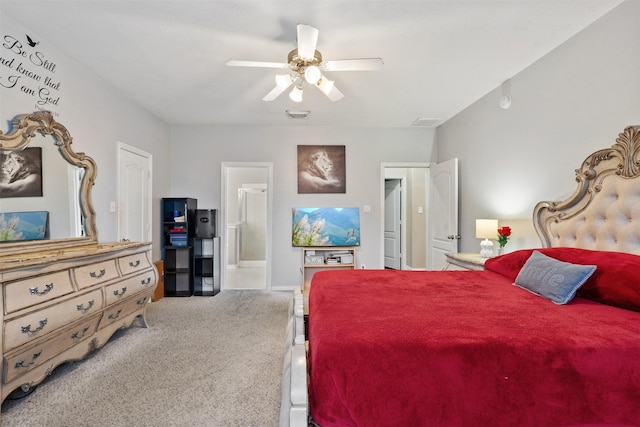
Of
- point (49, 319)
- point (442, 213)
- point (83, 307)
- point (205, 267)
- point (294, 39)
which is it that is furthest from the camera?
point (205, 267)

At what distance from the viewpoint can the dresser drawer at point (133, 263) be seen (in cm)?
268

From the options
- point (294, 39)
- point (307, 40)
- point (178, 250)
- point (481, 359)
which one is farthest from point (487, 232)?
point (178, 250)

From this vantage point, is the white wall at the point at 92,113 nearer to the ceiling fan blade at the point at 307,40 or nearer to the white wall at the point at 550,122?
the ceiling fan blade at the point at 307,40

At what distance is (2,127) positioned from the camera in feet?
7.08

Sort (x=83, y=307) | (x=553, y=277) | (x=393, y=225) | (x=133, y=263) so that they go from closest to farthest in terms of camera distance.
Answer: (x=553, y=277)
(x=83, y=307)
(x=133, y=263)
(x=393, y=225)

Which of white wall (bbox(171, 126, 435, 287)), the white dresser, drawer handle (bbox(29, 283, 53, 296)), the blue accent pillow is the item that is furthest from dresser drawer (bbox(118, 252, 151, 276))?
the blue accent pillow

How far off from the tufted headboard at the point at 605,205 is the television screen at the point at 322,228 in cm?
268

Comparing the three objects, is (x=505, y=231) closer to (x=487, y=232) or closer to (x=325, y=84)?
(x=487, y=232)

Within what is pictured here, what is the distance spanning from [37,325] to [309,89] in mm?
3090

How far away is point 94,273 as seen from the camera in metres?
2.33

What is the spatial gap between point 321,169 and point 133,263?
9.47 feet

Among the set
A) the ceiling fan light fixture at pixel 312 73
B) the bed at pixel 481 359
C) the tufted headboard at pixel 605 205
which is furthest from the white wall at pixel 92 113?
the tufted headboard at pixel 605 205

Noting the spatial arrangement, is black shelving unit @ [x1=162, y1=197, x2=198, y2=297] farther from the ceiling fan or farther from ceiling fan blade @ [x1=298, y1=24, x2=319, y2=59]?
ceiling fan blade @ [x1=298, y1=24, x2=319, y2=59]

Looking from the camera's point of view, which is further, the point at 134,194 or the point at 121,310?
the point at 134,194
